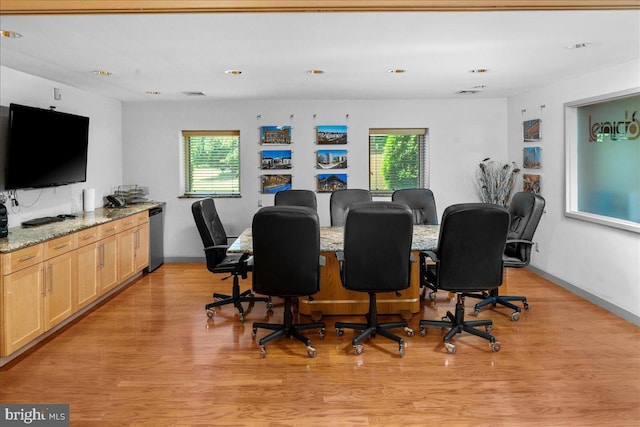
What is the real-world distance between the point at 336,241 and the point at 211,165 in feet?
11.8

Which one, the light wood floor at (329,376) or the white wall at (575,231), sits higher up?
the white wall at (575,231)

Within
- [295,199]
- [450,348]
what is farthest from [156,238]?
[450,348]

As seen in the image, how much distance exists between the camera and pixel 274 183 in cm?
745

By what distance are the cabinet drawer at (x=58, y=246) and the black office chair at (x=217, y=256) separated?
1080mm

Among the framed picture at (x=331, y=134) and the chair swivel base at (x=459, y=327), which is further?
the framed picture at (x=331, y=134)

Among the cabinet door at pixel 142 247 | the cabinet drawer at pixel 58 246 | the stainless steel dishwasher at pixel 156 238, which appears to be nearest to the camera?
the cabinet drawer at pixel 58 246

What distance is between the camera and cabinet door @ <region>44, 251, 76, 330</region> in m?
4.12

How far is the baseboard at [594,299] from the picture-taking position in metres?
4.60

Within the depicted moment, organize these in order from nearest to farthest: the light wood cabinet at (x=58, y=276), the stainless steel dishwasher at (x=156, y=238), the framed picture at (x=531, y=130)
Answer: the light wood cabinet at (x=58, y=276) → the framed picture at (x=531, y=130) → the stainless steel dishwasher at (x=156, y=238)

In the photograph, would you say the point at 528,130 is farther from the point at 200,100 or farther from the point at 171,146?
the point at 171,146

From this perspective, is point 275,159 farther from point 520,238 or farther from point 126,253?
point 520,238

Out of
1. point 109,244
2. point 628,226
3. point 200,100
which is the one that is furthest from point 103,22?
point 628,226

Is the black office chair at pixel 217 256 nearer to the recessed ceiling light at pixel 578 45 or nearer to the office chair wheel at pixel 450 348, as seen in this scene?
the office chair wheel at pixel 450 348

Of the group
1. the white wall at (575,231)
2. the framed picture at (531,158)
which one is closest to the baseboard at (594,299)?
the white wall at (575,231)
